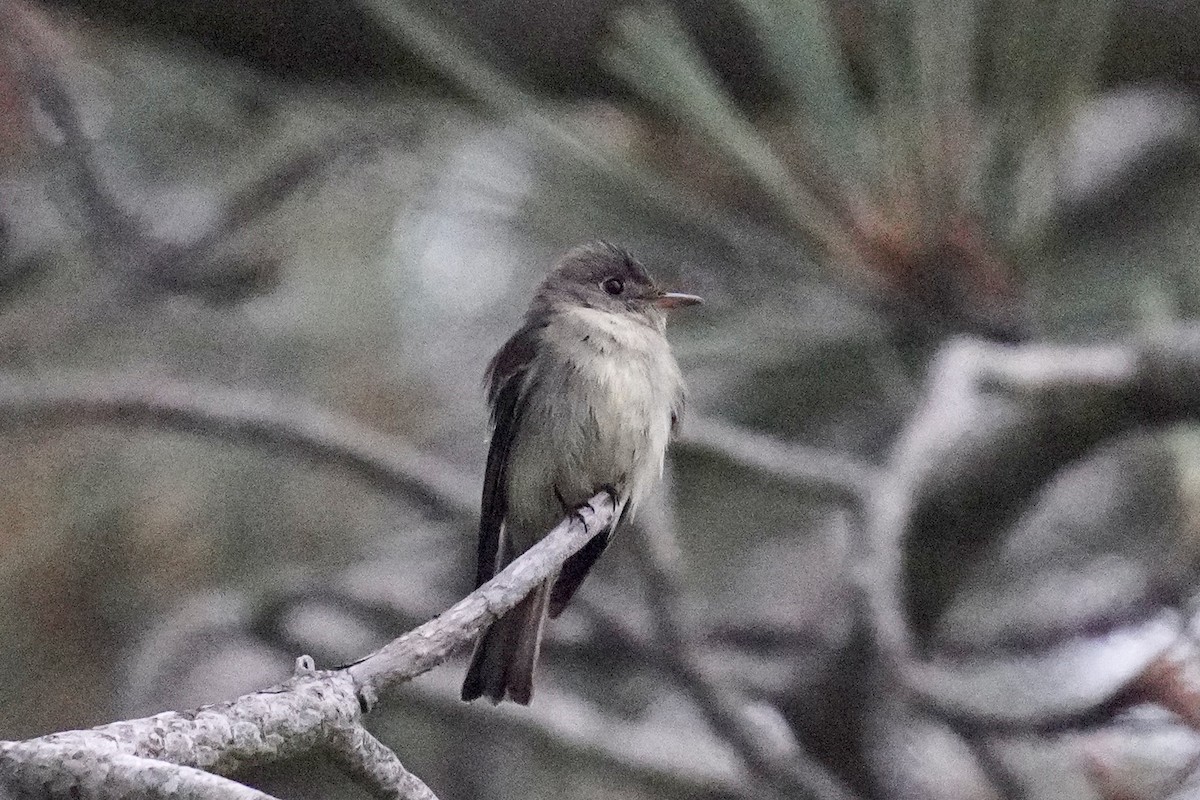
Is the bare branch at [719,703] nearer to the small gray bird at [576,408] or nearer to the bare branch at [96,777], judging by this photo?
the small gray bird at [576,408]

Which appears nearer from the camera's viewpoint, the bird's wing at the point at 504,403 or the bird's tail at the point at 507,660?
the bird's tail at the point at 507,660

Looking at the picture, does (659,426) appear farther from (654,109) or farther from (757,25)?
(757,25)

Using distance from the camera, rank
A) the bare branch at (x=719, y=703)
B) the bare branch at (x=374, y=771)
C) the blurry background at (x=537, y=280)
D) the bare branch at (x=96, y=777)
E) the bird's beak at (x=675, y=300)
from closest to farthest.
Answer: the bare branch at (x=96, y=777), the bare branch at (x=374, y=771), the blurry background at (x=537, y=280), the bare branch at (x=719, y=703), the bird's beak at (x=675, y=300)

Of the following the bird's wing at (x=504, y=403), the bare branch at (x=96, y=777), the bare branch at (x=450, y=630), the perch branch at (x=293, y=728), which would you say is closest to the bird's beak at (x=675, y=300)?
the bird's wing at (x=504, y=403)

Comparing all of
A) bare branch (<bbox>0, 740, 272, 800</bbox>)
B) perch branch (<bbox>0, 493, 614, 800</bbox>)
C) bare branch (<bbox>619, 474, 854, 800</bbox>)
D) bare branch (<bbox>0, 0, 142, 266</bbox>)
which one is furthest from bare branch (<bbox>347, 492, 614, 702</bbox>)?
bare branch (<bbox>0, 0, 142, 266</bbox>)

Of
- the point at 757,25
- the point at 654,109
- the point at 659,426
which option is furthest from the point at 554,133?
the point at 659,426

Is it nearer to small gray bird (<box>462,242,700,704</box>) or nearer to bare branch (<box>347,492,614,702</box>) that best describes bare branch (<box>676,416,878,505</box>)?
small gray bird (<box>462,242,700,704</box>)

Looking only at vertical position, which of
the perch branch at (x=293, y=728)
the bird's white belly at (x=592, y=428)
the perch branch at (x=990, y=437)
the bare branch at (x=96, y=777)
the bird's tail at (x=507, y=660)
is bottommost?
the bare branch at (x=96, y=777)
